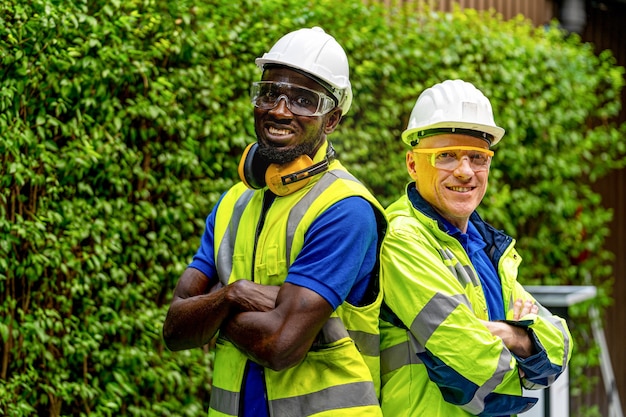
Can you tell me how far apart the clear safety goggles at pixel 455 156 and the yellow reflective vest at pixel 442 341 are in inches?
7.1

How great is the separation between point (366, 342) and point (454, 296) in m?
0.30

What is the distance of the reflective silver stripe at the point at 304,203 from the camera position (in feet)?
8.61

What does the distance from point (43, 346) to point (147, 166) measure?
40.3 inches

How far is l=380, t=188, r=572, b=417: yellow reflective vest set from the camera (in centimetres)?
264

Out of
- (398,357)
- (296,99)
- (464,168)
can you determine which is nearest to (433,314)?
(398,357)

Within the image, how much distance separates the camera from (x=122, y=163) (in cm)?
439

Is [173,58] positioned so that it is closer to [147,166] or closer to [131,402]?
[147,166]

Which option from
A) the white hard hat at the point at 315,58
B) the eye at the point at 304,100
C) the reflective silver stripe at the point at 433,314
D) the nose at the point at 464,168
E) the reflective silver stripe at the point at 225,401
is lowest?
the reflective silver stripe at the point at 225,401

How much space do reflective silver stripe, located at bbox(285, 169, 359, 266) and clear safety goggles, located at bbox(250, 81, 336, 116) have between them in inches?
7.7

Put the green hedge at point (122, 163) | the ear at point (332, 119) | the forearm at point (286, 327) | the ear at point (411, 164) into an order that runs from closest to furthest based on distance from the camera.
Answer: the forearm at point (286, 327)
the ear at point (332, 119)
the ear at point (411, 164)
the green hedge at point (122, 163)

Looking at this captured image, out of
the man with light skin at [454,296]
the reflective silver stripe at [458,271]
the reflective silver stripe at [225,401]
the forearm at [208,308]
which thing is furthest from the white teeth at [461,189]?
the reflective silver stripe at [225,401]

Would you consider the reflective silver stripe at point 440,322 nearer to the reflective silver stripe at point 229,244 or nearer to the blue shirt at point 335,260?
the blue shirt at point 335,260

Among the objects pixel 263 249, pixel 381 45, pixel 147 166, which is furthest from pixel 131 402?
pixel 381 45

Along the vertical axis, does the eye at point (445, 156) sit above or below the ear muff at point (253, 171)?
above
